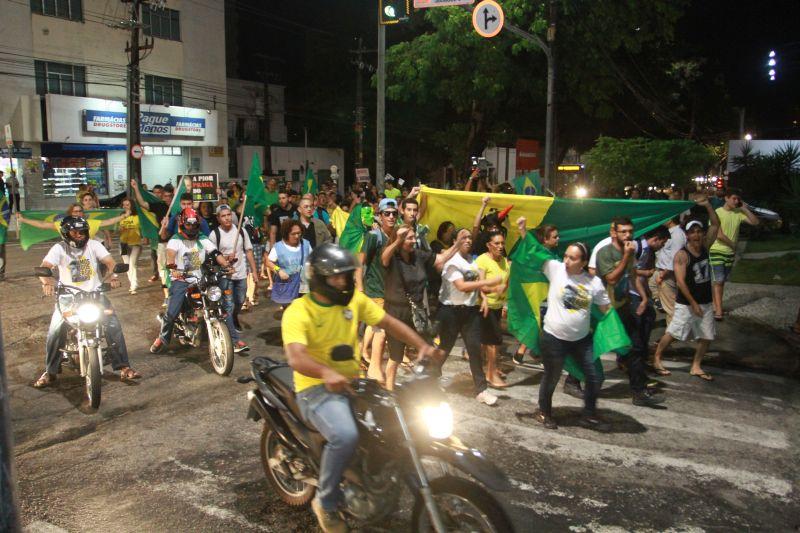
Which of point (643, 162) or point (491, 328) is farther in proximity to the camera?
point (643, 162)

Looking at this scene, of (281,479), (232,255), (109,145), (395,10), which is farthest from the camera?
(109,145)

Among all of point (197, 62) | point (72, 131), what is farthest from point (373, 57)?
point (72, 131)

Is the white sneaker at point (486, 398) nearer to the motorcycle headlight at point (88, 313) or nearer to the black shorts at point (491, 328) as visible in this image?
the black shorts at point (491, 328)

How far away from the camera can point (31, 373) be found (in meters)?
8.01

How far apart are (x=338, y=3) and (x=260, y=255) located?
134ft

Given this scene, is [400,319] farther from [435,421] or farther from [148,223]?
[148,223]

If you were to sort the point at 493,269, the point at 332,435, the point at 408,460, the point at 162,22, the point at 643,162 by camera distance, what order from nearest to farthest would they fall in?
the point at 408,460, the point at 332,435, the point at 493,269, the point at 643,162, the point at 162,22

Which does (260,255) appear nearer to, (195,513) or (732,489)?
(195,513)

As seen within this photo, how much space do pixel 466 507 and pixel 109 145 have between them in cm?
3237

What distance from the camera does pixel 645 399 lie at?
22.7 feet

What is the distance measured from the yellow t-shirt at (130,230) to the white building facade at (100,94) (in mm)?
13126

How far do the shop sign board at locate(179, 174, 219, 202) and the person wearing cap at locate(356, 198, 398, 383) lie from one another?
7.01m

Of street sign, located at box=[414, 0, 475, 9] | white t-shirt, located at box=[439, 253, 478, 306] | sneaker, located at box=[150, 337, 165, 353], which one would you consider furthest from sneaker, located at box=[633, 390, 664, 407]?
street sign, located at box=[414, 0, 475, 9]

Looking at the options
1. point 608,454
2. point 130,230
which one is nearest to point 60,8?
point 130,230
